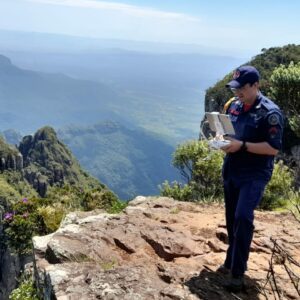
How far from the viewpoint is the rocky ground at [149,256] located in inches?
213

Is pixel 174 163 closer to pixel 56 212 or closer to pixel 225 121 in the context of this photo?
pixel 56 212

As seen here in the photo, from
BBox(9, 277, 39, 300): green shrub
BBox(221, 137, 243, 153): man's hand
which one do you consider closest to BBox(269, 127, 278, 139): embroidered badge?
BBox(221, 137, 243, 153): man's hand

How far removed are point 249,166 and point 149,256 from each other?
2.04 m

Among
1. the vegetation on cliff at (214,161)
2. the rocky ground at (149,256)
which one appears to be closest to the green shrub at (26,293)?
the rocky ground at (149,256)

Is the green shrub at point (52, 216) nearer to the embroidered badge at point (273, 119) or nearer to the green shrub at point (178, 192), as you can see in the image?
the green shrub at point (178, 192)

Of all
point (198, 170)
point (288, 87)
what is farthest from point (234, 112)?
point (288, 87)

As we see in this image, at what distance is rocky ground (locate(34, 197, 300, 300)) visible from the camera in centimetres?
541

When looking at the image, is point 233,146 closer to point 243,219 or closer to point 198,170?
point 243,219

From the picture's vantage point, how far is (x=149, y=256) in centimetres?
657

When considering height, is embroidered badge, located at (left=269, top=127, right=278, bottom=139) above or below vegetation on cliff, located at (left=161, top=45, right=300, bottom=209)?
above

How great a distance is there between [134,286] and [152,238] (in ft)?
5.18

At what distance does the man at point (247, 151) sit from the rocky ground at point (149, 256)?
0.50 metres

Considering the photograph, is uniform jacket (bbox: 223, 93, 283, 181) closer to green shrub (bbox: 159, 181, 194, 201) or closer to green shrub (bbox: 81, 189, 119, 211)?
green shrub (bbox: 159, 181, 194, 201)

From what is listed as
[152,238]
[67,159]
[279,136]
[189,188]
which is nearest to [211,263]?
[152,238]
